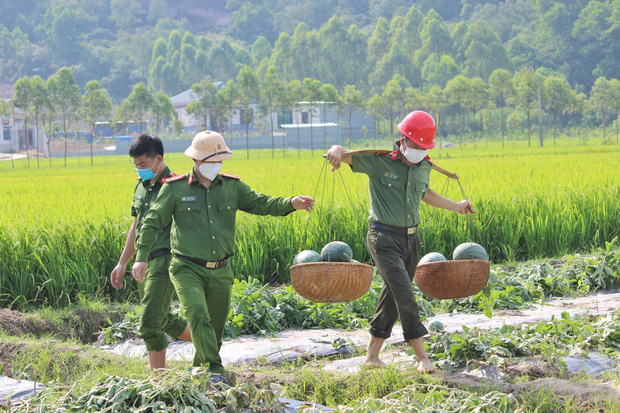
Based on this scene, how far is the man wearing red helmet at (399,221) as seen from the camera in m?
4.83

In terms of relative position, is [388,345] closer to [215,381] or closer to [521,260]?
[215,381]

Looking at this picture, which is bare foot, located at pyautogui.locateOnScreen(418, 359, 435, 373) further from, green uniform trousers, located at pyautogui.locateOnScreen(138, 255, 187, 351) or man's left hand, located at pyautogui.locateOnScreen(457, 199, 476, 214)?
green uniform trousers, located at pyautogui.locateOnScreen(138, 255, 187, 351)

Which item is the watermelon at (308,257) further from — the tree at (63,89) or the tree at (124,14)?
the tree at (124,14)

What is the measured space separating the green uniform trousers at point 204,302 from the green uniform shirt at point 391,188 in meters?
1.08

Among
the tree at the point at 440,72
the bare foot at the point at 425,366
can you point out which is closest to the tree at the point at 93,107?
the bare foot at the point at 425,366

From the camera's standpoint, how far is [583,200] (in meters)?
11.3

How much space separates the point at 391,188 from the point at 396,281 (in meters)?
0.61

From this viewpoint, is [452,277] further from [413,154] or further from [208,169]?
[208,169]

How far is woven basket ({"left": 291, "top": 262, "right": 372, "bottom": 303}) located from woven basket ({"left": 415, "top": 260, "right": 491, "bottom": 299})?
0.44 metres

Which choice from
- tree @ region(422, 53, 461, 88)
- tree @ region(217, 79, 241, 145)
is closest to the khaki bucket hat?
tree @ region(217, 79, 241, 145)

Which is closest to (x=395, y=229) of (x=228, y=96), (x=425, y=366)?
(x=425, y=366)

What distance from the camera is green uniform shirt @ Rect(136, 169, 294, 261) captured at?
460cm

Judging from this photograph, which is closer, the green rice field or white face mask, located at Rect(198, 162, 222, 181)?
white face mask, located at Rect(198, 162, 222, 181)

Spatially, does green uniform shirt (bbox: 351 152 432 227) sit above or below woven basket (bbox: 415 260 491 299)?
above
